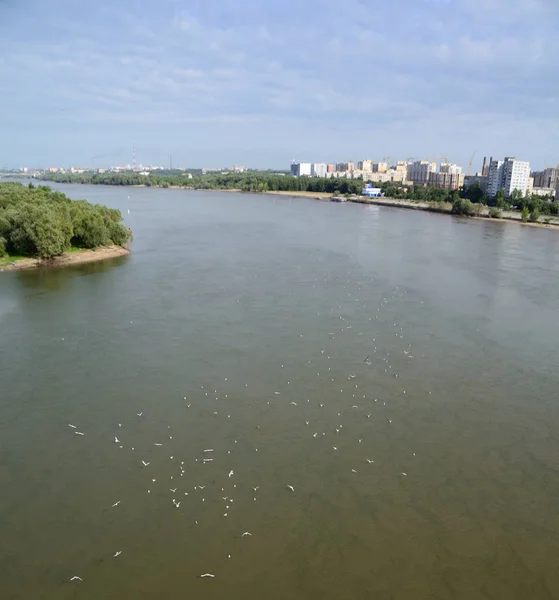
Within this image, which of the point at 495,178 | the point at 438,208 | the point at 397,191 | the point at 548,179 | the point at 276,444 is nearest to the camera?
the point at 276,444

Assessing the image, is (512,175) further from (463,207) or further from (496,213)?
(496,213)

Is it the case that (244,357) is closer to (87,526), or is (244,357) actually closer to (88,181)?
(87,526)

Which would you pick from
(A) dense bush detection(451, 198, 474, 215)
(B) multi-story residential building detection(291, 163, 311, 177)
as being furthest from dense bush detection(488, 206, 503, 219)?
(B) multi-story residential building detection(291, 163, 311, 177)

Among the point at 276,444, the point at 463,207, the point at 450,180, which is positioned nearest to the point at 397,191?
the point at 463,207

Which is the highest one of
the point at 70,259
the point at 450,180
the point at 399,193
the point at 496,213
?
the point at 450,180

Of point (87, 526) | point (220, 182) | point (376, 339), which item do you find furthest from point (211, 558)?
point (220, 182)

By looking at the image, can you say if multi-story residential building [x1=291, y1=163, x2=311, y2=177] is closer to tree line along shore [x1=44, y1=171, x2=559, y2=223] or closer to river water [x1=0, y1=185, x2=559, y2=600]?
tree line along shore [x1=44, y1=171, x2=559, y2=223]
